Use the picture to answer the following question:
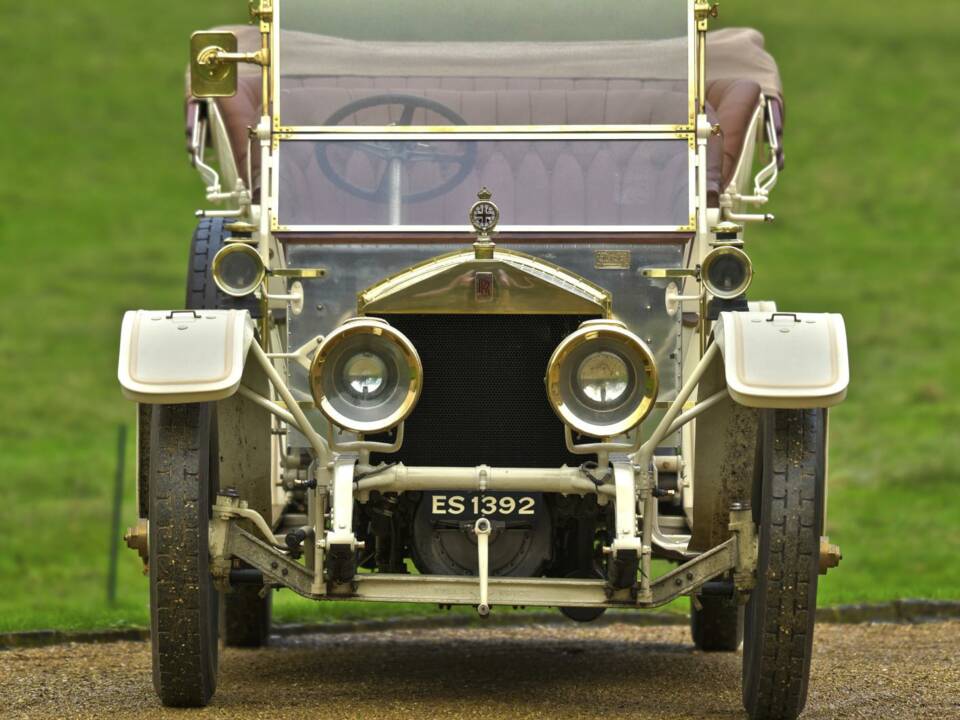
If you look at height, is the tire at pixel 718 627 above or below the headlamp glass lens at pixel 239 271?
below

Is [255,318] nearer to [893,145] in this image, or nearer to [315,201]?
[315,201]

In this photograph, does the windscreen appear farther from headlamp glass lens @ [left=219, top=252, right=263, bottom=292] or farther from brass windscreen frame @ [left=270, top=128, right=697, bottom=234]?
headlamp glass lens @ [left=219, top=252, right=263, bottom=292]

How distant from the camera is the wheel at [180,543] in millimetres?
8180

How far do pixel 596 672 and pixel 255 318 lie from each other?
2.49 meters

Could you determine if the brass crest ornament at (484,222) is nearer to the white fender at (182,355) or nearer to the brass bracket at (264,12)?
the white fender at (182,355)

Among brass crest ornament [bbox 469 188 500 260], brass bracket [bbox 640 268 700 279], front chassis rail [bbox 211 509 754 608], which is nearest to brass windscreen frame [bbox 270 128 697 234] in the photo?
brass bracket [bbox 640 268 700 279]

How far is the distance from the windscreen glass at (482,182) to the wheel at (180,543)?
1.60 metres

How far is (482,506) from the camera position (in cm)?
846

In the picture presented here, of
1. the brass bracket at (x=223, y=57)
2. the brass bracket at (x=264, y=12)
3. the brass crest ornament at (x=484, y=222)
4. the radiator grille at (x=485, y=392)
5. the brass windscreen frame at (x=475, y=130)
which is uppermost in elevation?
the brass bracket at (x=264, y=12)

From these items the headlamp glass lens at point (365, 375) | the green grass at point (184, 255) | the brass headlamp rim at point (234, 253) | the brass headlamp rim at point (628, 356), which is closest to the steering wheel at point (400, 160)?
the brass headlamp rim at point (234, 253)

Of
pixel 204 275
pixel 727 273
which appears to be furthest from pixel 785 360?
pixel 204 275

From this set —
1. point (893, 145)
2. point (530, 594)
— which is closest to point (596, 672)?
point (530, 594)

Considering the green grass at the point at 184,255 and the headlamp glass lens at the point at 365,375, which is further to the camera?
the green grass at the point at 184,255

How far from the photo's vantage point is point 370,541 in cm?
889
